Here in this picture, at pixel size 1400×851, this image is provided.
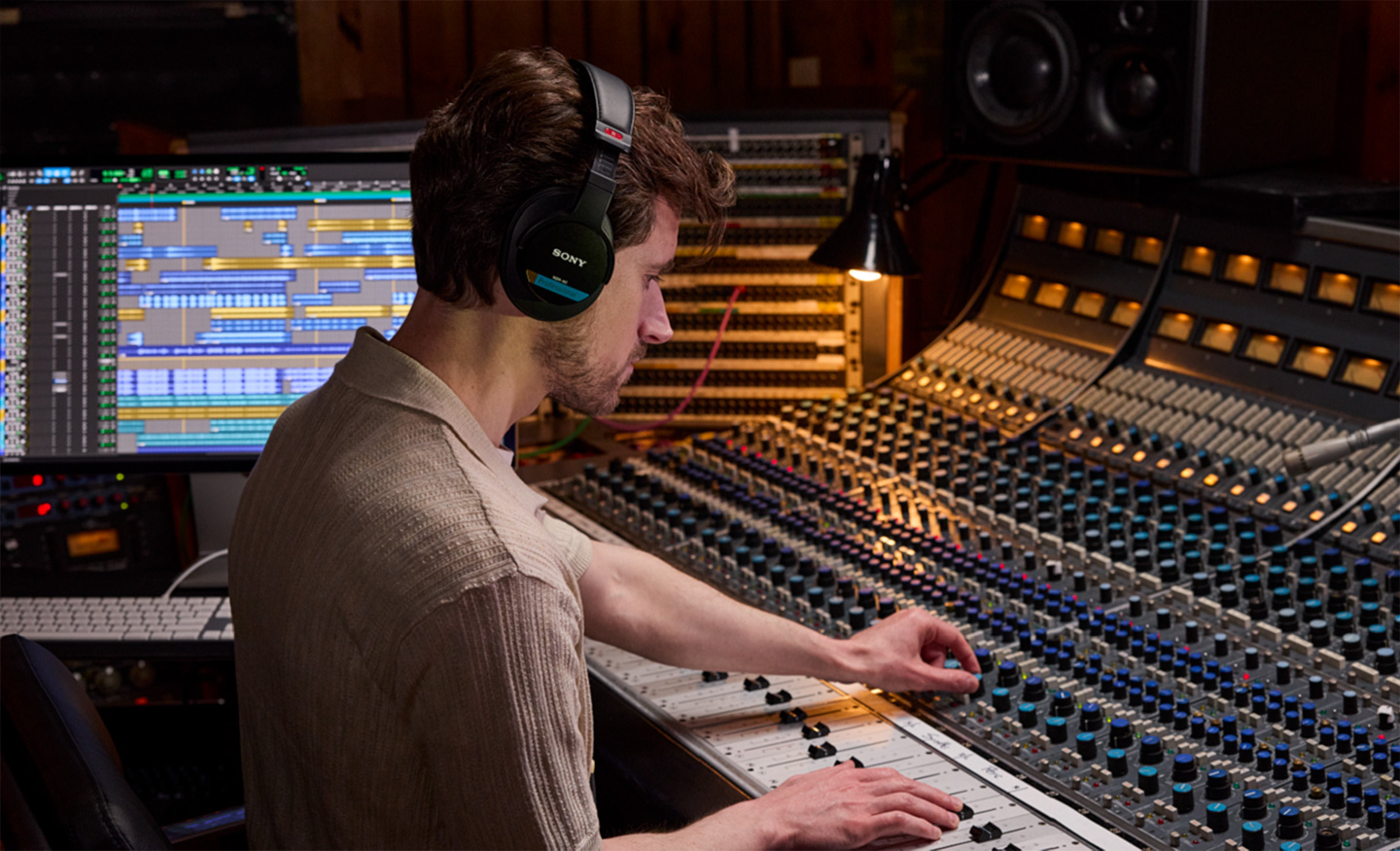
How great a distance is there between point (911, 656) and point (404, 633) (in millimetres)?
700

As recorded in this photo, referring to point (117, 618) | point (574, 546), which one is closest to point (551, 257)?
point (574, 546)

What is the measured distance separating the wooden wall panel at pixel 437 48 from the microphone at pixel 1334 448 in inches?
94.5

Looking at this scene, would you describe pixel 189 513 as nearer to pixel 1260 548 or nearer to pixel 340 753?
pixel 340 753

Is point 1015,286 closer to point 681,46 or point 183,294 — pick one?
point 681,46

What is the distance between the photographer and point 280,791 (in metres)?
1.21

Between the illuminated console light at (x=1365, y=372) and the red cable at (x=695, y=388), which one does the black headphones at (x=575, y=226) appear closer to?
the illuminated console light at (x=1365, y=372)

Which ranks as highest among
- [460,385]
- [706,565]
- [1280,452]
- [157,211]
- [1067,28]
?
[1067,28]

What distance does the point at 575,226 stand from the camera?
1120 mm

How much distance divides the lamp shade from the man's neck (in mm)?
1253

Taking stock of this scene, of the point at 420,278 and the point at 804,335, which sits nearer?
the point at 420,278

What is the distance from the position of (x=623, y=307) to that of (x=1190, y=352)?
1354mm

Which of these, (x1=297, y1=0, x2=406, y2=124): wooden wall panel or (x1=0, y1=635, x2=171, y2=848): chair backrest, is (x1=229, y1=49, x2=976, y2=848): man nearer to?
(x1=0, y1=635, x2=171, y2=848): chair backrest

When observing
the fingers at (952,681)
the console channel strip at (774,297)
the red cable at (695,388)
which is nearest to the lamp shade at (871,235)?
the console channel strip at (774,297)

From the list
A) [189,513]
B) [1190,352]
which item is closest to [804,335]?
[1190,352]
